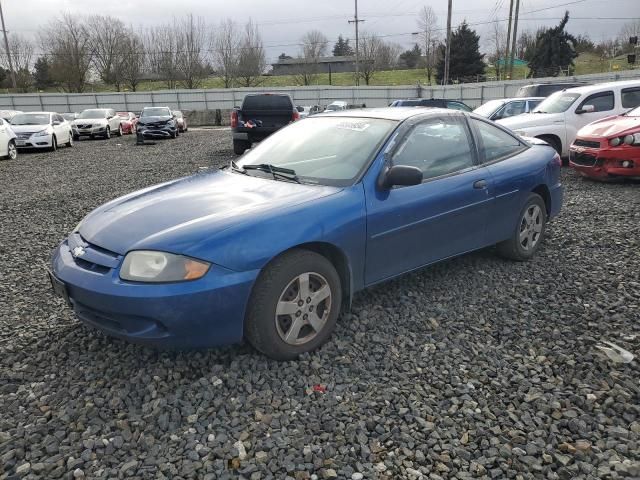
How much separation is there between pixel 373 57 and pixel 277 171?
75638 millimetres

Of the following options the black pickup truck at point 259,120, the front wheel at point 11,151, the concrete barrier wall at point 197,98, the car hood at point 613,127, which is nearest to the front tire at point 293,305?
the car hood at point 613,127

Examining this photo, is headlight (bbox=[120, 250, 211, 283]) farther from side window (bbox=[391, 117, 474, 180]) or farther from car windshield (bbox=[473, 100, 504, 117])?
car windshield (bbox=[473, 100, 504, 117])

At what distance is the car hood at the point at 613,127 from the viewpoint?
8172 millimetres

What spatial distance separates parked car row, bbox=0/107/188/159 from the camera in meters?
15.7

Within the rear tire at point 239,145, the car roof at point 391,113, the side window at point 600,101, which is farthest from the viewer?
the rear tire at point 239,145

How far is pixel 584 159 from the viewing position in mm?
8656

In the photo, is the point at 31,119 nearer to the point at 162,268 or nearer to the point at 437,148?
the point at 437,148

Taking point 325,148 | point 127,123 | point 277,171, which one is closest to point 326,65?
point 127,123

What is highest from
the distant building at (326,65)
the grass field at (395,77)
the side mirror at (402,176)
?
the distant building at (326,65)

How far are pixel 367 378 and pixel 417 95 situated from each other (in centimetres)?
3862

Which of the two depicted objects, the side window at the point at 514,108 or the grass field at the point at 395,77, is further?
the grass field at the point at 395,77

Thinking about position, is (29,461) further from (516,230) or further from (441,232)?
(516,230)

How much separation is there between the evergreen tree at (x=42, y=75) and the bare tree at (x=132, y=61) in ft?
30.1

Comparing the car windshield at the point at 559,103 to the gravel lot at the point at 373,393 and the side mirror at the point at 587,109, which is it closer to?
the side mirror at the point at 587,109
